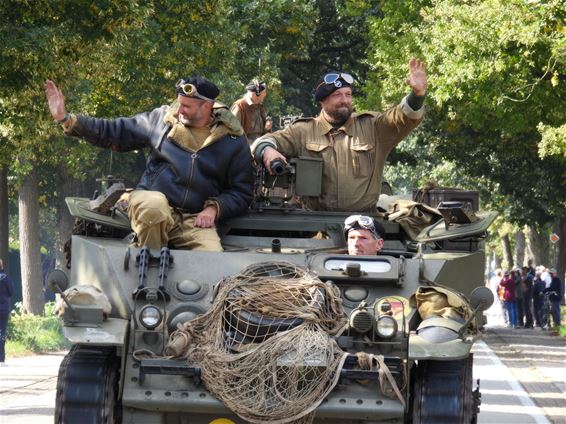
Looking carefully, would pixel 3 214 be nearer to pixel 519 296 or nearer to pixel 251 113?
pixel 251 113

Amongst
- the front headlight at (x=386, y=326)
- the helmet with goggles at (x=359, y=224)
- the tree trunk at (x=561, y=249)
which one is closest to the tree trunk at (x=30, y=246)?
the tree trunk at (x=561, y=249)

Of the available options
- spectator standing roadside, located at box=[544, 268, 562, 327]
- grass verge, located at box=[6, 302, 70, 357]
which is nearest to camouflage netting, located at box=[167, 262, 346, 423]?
grass verge, located at box=[6, 302, 70, 357]

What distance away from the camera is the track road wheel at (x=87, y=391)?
343 inches

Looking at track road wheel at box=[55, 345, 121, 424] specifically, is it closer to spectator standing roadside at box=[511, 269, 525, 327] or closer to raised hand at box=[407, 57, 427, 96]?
raised hand at box=[407, 57, 427, 96]

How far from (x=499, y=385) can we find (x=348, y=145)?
314 inches

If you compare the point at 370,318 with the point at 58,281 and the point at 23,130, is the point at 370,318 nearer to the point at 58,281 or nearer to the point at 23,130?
the point at 58,281

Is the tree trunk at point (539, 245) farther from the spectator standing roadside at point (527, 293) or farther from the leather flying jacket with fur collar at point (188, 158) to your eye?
the leather flying jacket with fur collar at point (188, 158)

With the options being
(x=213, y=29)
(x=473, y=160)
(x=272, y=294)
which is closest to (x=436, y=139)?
(x=473, y=160)

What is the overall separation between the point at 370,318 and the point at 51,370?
12.3 m

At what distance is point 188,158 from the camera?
34.7 ft

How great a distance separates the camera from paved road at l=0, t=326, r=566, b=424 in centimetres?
1455

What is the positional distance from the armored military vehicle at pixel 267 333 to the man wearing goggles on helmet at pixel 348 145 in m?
1.17

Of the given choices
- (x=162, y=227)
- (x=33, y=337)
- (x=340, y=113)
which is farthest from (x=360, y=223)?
(x=33, y=337)

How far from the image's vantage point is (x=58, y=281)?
9719 millimetres
